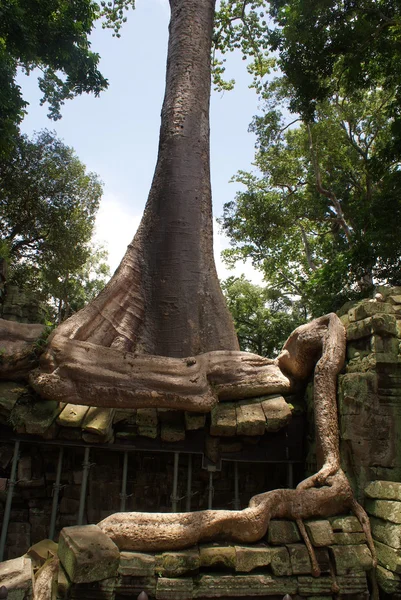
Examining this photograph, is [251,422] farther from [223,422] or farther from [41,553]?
[41,553]

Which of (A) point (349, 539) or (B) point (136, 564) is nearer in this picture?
(B) point (136, 564)

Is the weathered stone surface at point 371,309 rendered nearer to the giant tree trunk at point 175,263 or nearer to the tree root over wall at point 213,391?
the tree root over wall at point 213,391

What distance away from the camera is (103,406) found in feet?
11.0

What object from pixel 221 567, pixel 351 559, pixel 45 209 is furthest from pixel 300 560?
pixel 45 209

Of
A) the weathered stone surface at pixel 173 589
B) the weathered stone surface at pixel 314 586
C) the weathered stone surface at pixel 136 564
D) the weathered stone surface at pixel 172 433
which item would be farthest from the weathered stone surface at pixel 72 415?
the weathered stone surface at pixel 314 586

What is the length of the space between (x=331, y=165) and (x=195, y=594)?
44.0 feet

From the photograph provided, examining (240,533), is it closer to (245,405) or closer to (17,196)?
(245,405)

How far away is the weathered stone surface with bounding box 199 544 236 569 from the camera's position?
2.44 meters

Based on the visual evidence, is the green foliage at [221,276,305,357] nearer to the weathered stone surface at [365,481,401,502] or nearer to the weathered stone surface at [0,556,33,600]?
the weathered stone surface at [365,481,401,502]

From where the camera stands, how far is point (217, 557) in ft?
8.06

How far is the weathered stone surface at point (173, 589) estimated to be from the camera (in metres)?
2.30

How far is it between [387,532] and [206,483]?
1381mm

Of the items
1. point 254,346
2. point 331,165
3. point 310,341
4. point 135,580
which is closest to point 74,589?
point 135,580

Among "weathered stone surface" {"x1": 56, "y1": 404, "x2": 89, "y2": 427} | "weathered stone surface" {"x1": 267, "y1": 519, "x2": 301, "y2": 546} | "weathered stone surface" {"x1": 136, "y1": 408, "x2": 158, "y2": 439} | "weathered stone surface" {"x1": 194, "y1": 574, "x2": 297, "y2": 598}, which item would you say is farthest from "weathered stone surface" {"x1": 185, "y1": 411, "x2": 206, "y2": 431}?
"weathered stone surface" {"x1": 194, "y1": 574, "x2": 297, "y2": 598}
